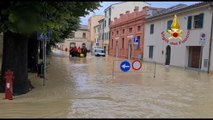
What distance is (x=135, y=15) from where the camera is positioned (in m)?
49.0

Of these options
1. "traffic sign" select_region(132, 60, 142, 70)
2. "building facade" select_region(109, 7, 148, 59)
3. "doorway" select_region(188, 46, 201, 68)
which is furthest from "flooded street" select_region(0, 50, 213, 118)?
"building facade" select_region(109, 7, 148, 59)

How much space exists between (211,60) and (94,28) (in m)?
67.8

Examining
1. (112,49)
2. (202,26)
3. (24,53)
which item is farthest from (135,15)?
(24,53)

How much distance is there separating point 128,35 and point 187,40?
21952 millimetres

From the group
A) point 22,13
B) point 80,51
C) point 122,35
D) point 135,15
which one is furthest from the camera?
point 122,35

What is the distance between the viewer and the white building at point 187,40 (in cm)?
2732

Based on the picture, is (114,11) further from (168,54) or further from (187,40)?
(187,40)

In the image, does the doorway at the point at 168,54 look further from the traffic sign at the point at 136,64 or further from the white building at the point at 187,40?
the traffic sign at the point at 136,64

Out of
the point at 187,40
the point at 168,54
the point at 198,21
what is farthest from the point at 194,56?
the point at 168,54

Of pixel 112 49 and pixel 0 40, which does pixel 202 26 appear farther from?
pixel 112 49

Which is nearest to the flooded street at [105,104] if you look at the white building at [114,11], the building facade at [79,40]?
the white building at [114,11]

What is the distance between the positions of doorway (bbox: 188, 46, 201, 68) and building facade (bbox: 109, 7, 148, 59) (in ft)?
30.1

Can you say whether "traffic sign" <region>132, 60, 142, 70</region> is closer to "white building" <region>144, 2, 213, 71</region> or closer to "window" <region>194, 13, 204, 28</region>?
"white building" <region>144, 2, 213, 71</region>

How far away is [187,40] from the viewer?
1228 inches
